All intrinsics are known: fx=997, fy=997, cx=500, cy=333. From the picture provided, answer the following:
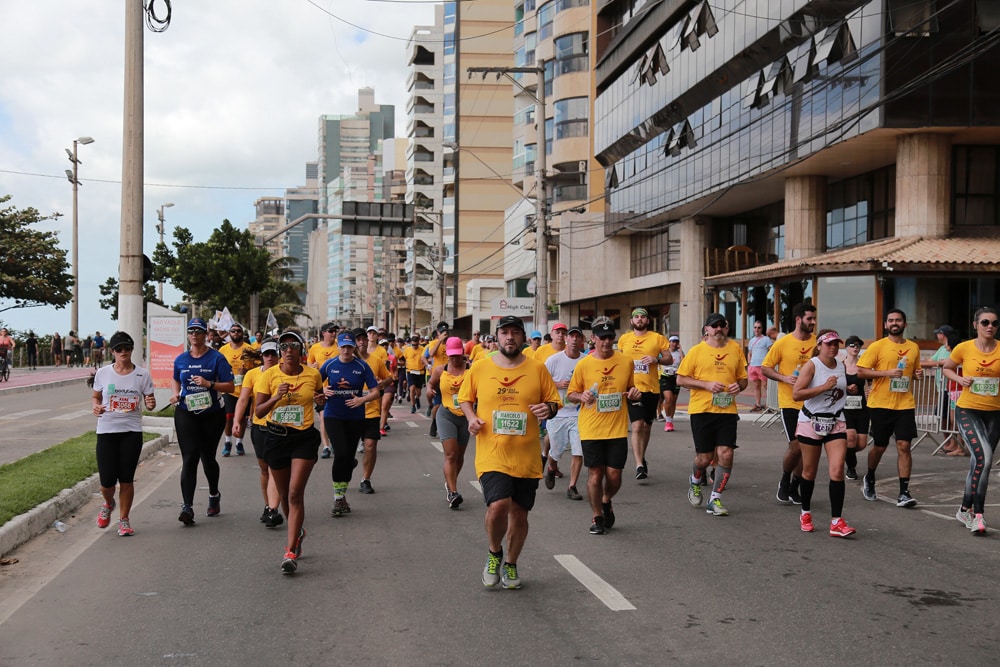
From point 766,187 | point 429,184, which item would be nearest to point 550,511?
point 766,187

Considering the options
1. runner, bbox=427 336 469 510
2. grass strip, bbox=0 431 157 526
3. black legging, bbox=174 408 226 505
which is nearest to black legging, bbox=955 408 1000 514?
runner, bbox=427 336 469 510

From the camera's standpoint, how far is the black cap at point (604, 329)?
8852 mm

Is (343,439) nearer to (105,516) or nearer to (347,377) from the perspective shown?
(347,377)

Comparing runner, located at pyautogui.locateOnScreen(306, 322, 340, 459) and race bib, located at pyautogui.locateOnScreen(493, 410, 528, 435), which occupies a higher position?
runner, located at pyautogui.locateOnScreen(306, 322, 340, 459)

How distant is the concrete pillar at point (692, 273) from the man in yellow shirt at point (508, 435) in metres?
34.1

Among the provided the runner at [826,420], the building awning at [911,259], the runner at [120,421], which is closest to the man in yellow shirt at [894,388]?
the runner at [826,420]

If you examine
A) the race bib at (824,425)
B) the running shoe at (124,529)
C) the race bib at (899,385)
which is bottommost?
the running shoe at (124,529)

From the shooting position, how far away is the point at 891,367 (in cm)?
1052

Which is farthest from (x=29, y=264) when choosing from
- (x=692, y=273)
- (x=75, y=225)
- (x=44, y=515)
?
(x=44, y=515)

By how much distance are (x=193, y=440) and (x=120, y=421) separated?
79 centimetres

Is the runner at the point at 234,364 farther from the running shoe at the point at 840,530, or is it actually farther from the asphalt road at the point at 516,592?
the running shoe at the point at 840,530

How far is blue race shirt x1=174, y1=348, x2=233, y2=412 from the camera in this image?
9.44m

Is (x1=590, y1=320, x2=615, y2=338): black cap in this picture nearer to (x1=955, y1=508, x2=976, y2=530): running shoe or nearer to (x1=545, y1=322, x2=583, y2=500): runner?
(x1=545, y1=322, x2=583, y2=500): runner

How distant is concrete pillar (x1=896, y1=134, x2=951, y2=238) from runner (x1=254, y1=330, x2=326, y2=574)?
72.4 feet
